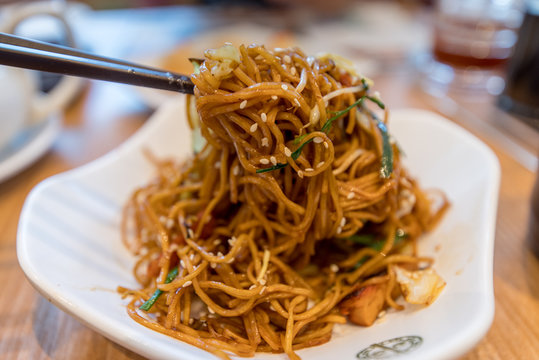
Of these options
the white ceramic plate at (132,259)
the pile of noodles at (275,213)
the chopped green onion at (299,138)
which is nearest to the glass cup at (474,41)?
the white ceramic plate at (132,259)

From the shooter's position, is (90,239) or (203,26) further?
(203,26)

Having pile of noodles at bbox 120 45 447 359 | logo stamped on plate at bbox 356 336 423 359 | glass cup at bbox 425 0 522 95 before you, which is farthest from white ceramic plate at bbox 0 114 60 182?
glass cup at bbox 425 0 522 95

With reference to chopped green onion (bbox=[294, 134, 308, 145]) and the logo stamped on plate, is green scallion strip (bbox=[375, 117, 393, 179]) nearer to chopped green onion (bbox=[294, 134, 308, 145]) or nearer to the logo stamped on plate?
chopped green onion (bbox=[294, 134, 308, 145])

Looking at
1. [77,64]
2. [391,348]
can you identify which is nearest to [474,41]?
[391,348]

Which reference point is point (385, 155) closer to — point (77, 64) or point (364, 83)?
point (364, 83)

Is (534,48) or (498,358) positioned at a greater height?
(534,48)

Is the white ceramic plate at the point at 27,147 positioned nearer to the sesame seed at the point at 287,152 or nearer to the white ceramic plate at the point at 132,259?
the white ceramic plate at the point at 132,259

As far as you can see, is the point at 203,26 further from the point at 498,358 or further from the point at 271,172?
the point at 498,358

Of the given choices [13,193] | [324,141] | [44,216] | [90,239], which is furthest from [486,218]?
[13,193]
